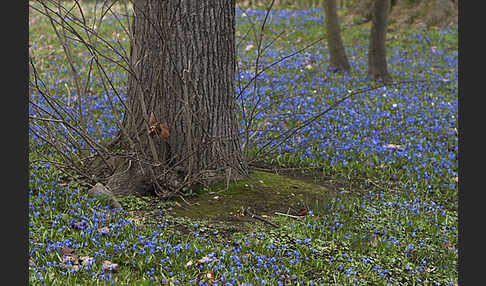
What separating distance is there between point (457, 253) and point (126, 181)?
3172 millimetres

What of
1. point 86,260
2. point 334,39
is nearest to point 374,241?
point 86,260

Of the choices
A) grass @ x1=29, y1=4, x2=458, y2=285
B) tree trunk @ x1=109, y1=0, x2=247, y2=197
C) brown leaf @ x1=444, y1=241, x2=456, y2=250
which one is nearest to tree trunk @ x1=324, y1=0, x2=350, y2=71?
grass @ x1=29, y1=4, x2=458, y2=285

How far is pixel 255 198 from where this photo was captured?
15.6 feet

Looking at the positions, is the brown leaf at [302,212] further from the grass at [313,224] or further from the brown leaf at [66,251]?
the brown leaf at [66,251]

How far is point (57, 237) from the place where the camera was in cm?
361

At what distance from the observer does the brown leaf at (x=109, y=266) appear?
3.30 metres

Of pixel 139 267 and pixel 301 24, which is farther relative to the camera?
pixel 301 24

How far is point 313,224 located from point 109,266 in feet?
6.13

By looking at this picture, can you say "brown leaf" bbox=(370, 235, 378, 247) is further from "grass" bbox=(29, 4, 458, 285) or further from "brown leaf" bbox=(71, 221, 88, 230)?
A: "brown leaf" bbox=(71, 221, 88, 230)

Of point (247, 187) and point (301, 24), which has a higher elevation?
point (301, 24)

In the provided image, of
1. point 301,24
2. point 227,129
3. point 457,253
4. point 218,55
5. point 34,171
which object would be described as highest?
point 301,24

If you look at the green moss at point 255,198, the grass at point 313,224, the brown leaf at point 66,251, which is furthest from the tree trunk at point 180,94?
the brown leaf at point 66,251

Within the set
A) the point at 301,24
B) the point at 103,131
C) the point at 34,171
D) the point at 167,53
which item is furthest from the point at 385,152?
the point at 301,24

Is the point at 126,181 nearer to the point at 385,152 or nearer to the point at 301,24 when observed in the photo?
the point at 385,152
